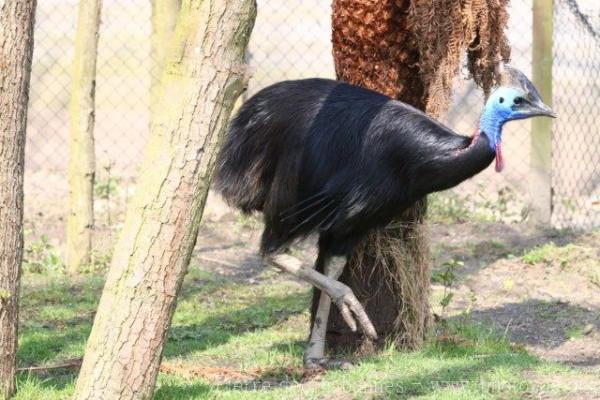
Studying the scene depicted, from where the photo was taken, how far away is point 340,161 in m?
6.16

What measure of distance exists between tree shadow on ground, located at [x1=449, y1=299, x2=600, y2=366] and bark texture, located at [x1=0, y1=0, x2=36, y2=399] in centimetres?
352

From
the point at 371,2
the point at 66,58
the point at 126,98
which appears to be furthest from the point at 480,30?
the point at 66,58

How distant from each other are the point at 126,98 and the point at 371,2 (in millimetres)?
10021

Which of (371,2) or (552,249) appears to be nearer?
(371,2)

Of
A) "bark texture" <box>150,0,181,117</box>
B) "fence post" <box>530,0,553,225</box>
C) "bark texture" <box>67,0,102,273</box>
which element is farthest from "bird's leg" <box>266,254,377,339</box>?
"fence post" <box>530,0,553,225</box>

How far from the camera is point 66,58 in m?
16.7

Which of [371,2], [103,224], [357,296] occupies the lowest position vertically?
[103,224]

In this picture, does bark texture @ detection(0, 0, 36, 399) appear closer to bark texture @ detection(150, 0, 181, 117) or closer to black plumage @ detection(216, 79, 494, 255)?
black plumage @ detection(216, 79, 494, 255)

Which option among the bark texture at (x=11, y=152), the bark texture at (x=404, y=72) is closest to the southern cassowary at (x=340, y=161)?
the bark texture at (x=404, y=72)

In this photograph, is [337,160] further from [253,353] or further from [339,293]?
[253,353]

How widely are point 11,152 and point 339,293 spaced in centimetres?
197

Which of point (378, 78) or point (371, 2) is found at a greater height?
point (371, 2)

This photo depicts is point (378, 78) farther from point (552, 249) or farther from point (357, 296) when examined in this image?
point (552, 249)

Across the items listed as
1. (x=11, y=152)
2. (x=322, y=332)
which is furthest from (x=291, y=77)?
(x=11, y=152)
